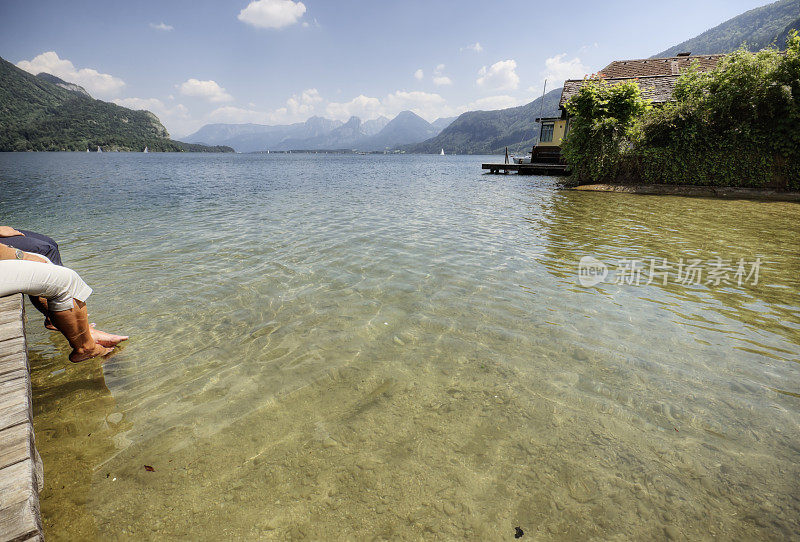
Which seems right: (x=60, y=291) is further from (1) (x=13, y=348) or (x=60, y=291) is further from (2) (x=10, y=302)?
(1) (x=13, y=348)

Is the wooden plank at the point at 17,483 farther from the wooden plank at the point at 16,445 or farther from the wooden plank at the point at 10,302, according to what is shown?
the wooden plank at the point at 10,302

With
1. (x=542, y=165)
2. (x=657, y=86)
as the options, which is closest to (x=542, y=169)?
(x=542, y=165)

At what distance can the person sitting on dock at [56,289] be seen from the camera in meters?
3.60

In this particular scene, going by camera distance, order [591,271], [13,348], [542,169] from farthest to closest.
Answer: [542,169] < [591,271] < [13,348]

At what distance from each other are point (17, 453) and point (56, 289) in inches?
101

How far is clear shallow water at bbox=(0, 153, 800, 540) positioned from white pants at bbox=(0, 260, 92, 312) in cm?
102

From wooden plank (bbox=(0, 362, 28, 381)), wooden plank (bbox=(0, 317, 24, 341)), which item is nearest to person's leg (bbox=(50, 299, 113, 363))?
wooden plank (bbox=(0, 317, 24, 341))

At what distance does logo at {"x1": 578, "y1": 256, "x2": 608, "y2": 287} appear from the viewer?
6959 millimetres

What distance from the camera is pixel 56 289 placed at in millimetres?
3777

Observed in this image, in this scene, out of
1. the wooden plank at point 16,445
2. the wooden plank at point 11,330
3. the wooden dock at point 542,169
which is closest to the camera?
the wooden plank at point 16,445

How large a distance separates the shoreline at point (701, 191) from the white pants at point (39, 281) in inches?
968

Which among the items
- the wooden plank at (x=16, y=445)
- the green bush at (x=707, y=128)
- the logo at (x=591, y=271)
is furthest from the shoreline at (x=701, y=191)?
the wooden plank at (x=16, y=445)

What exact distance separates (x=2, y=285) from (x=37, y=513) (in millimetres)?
3154

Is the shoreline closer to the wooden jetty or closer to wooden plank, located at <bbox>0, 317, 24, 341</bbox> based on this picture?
the wooden jetty
